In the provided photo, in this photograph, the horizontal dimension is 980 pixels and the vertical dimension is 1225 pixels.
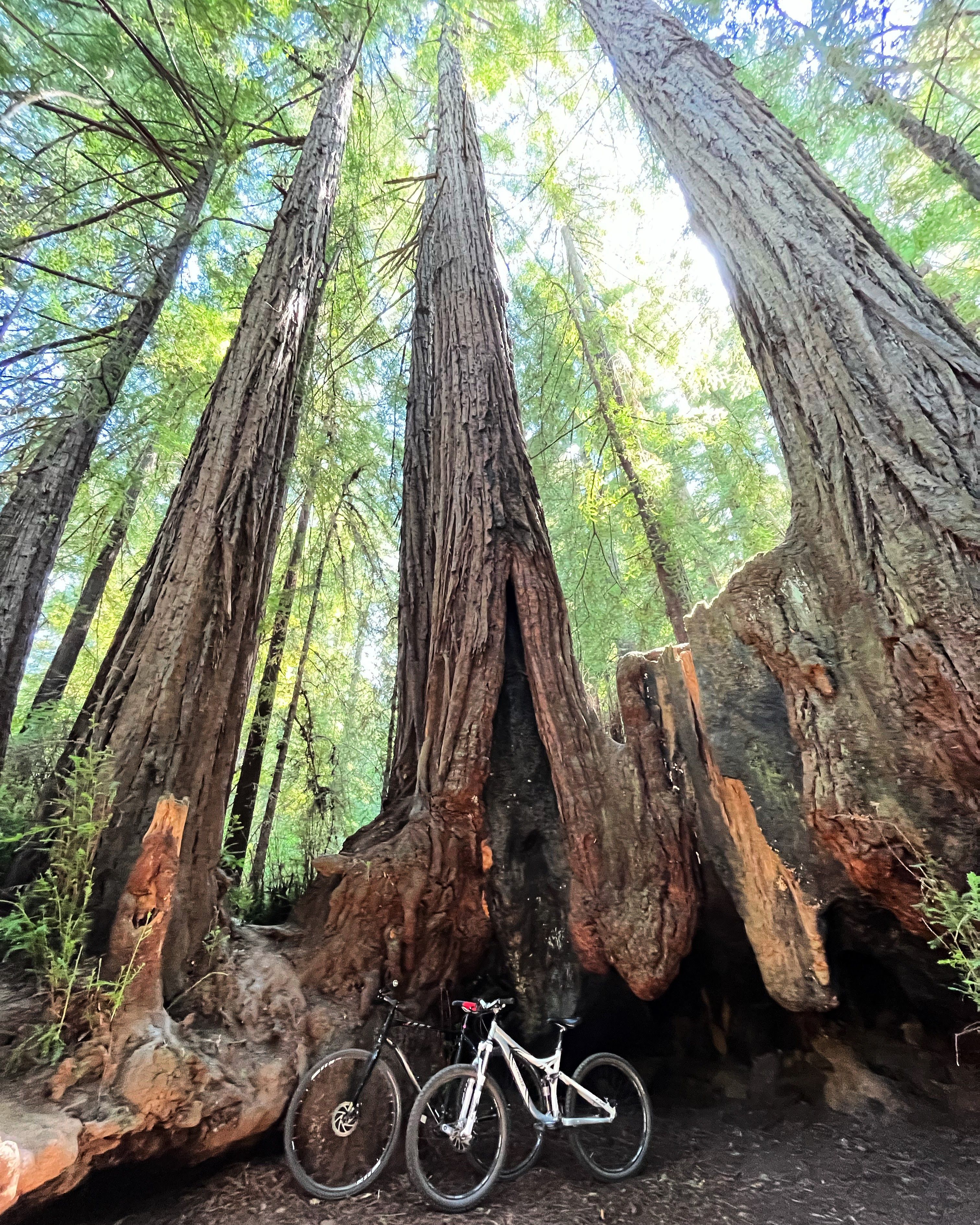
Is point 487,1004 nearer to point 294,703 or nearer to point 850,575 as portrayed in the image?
point 850,575

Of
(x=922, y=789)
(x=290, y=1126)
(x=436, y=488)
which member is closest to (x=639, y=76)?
(x=436, y=488)

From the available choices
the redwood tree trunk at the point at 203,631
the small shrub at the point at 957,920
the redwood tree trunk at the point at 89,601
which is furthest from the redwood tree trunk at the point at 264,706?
the small shrub at the point at 957,920

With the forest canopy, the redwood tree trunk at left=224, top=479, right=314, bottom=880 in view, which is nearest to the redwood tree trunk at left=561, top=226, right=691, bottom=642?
the forest canopy

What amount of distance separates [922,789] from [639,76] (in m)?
5.23

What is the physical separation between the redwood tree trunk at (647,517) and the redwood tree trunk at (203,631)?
→ 3.78 meters

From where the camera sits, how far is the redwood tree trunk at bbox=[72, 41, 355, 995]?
2609 mm

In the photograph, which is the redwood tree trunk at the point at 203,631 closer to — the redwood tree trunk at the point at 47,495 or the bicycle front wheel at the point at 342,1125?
the bicycle front wheel at the point at 342,1125

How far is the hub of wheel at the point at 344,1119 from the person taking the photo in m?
2.46

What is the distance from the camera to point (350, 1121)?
2494 mm

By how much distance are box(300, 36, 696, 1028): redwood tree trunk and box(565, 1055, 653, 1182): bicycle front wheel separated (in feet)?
1.16

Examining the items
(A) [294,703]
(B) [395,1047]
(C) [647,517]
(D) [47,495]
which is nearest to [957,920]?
(B) [395,1047]

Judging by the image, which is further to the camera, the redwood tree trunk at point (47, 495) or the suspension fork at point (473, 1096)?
the redwood tree trunk at point (47, 495)

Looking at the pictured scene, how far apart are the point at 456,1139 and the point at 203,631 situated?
2545 millimetres

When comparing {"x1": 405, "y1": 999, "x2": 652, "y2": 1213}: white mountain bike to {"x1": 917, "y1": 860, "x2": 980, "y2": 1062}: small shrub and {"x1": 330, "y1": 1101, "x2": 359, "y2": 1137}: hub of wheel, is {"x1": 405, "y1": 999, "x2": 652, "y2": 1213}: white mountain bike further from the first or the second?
{"x1": 917, "y1": 860, "x2": 980, "y2": 1062}: small shrub
